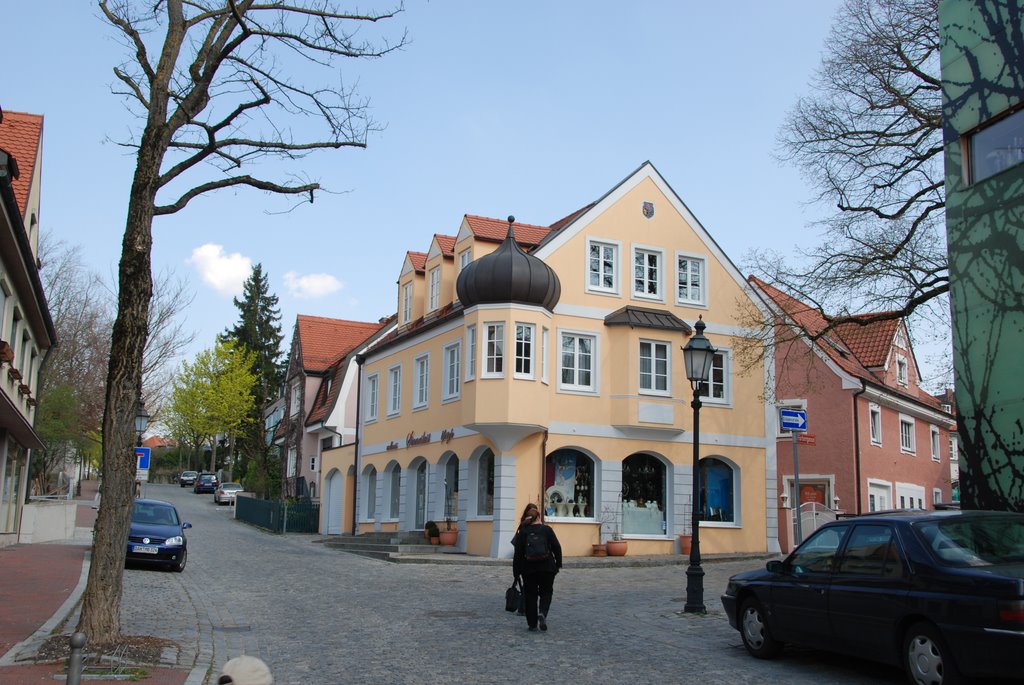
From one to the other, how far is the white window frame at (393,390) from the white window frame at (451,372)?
4312 mm

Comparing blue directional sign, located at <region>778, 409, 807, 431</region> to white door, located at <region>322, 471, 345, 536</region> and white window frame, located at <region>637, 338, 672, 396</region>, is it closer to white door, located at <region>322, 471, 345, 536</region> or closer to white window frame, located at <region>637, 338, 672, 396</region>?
white window frame, located at <region>637, 338, 672, 396</region>

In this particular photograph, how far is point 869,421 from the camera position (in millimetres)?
36406

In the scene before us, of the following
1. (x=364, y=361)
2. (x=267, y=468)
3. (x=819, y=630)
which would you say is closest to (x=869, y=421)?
(x=364, y=361)

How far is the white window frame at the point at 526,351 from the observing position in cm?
2739

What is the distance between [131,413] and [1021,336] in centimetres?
1204

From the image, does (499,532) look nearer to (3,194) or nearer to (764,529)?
(764,529)

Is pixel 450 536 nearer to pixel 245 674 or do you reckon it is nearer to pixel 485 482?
pixel 485 482

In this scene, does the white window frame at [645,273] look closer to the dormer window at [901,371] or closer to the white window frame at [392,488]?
the white window frame at [392,488]

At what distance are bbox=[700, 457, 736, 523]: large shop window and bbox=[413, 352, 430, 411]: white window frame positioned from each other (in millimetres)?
9010

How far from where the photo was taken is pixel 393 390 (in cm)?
3534

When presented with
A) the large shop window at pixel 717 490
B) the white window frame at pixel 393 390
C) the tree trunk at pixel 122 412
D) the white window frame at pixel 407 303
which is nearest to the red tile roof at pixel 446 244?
the white window frame at pixel 407 303

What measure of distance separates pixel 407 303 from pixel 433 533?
9.57 m

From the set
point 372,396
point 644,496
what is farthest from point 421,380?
point 644,496

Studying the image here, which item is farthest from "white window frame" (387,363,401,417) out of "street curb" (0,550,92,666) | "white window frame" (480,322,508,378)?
"street curb" (0,550,92,666)
